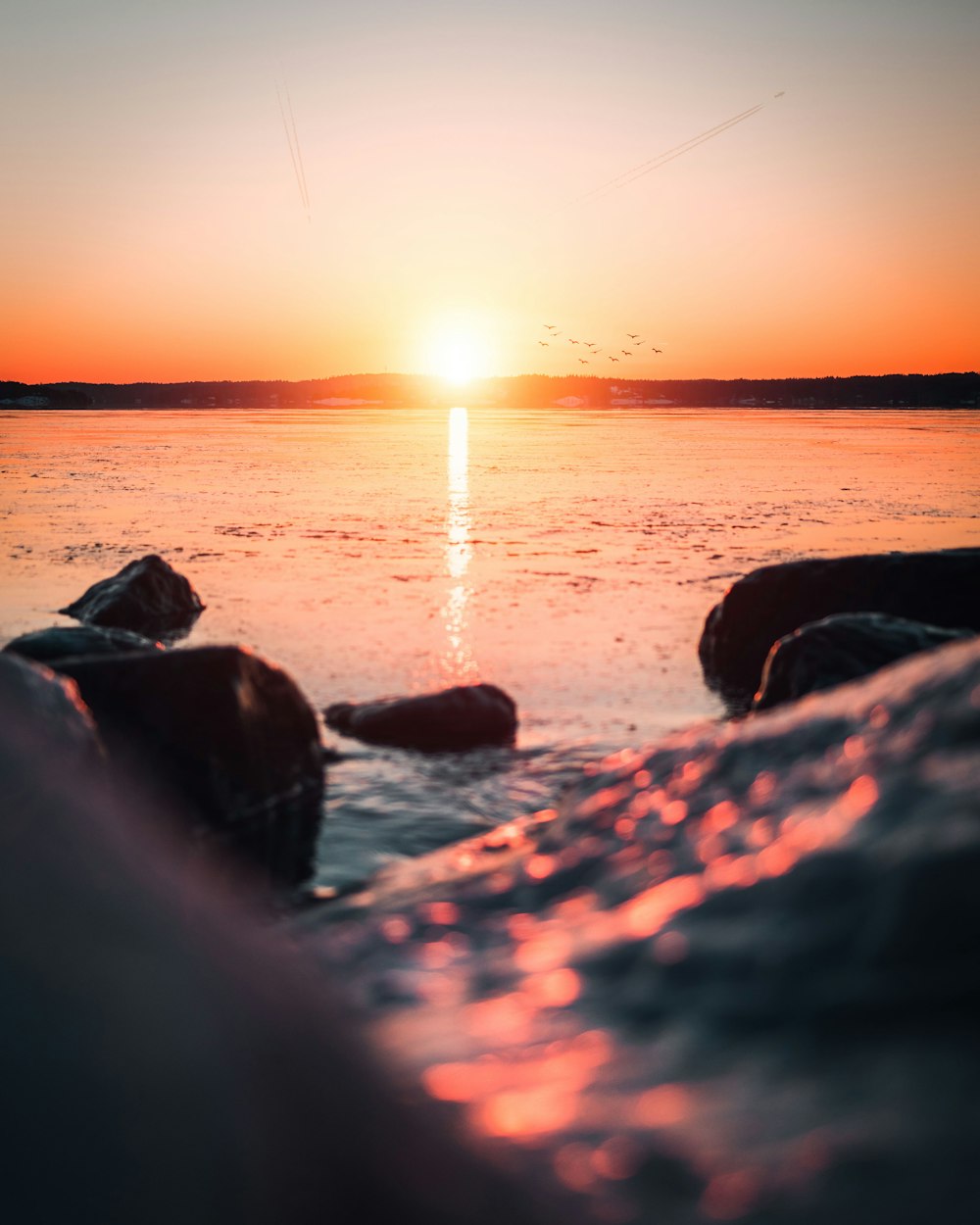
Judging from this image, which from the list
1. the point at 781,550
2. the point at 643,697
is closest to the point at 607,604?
the point at 643,697

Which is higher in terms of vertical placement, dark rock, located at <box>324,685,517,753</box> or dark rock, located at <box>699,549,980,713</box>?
dark rock, located at <box>699,549,980,713</box>

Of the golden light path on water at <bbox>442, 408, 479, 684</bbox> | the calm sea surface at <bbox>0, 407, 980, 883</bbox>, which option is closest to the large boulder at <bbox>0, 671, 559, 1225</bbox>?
the calm sea surface at <bbox>0, 407, 980, 883</bbox>

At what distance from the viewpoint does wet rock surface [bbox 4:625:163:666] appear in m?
5.87

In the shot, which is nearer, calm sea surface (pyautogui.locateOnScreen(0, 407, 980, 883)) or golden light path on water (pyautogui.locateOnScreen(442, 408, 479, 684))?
calm sea surface (pyautogui.locateOnScreen(0, 407, 980, 883))

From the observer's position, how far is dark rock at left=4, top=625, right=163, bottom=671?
5871mm

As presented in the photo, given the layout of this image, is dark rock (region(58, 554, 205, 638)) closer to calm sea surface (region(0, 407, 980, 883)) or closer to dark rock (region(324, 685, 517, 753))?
calm sea surface (region(0, 407, 980, 883))

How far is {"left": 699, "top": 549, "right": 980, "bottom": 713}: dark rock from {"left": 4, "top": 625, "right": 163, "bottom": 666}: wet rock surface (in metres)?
3.81

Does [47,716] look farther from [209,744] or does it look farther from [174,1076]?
[174,1076]

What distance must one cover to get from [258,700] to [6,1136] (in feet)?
9.64

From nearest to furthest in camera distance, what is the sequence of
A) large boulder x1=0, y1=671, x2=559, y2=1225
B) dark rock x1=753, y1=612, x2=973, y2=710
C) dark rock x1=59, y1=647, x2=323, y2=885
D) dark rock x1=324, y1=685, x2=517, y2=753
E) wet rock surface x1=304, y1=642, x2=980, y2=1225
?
wet rock surface x1=304, y1=642, x2=980, y2=1225
large boulder x1=0, y1=671, x2=559, y2=1225
dark rock x1=59, y1=647, x2=323, y2=885
dark rock x1=753, y1=612, x2=973, y2=710
dark rock x1=324, y1=685, x2=517, y2=753

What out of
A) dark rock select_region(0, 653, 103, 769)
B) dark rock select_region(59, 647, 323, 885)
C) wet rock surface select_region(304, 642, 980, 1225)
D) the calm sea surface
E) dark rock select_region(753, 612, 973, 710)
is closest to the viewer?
wet rock surface select_region(304, 642, 980, 1225)

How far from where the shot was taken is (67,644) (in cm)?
602

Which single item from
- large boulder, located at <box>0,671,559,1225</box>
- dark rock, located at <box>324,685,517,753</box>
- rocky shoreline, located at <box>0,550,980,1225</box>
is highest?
rocky shoreline, located at <box>0,550,980,1225</box>

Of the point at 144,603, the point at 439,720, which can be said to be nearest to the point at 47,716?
the point at 439,720
